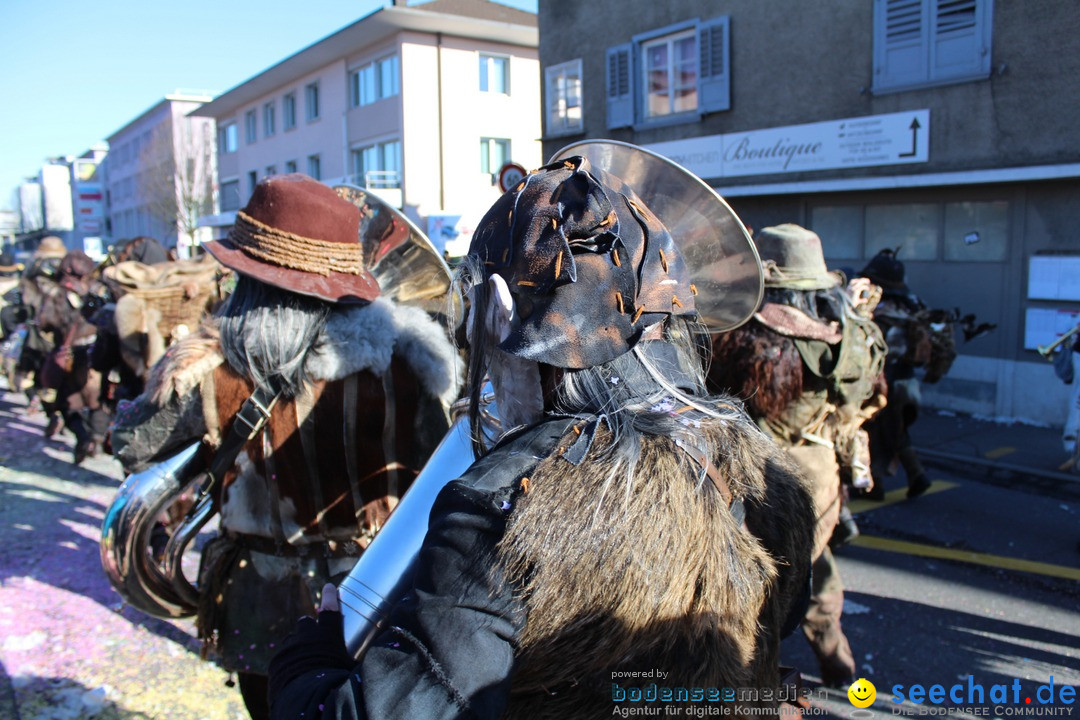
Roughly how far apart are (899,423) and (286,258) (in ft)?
17.2

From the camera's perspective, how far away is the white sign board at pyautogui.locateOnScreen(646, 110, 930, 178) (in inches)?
393

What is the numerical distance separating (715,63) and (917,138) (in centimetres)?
347

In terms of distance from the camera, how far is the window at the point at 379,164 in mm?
25719

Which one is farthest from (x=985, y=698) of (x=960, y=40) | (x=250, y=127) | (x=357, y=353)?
(x=250, y=127)

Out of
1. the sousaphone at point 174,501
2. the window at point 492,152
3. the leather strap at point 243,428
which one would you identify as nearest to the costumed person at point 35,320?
the sousaphone at point 174,501

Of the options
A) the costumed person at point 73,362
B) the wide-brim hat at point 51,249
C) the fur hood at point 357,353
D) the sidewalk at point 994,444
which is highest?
the wide-brim hat at point 51,249

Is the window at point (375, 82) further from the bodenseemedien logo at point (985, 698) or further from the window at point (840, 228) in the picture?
the bodenseemedien logo at point (985, 698)

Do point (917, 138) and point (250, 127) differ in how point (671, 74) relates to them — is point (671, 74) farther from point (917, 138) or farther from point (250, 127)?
point (250, 127)

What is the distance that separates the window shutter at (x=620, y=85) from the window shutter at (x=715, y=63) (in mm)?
1562

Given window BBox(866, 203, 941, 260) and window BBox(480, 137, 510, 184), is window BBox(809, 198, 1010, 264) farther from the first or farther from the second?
window BBox(480, 137, 510, 184)

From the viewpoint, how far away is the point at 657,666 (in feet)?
3.73

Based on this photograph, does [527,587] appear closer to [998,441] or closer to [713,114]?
[998,441]

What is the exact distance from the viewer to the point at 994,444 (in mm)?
8180

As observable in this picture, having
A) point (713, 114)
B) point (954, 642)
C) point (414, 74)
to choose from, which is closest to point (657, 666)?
point (954, 642)
